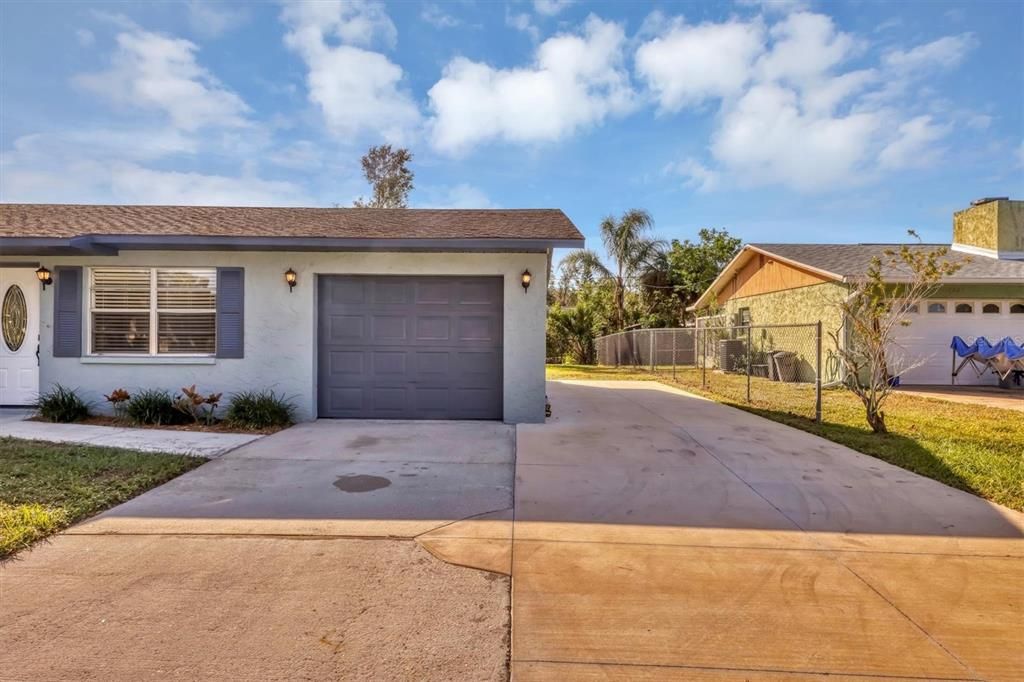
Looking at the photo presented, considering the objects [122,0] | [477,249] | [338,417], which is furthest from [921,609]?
[122,0]

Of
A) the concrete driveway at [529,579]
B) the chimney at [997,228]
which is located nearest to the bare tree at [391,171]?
the chimney at [997,228]

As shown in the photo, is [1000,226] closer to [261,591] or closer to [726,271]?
[726,271]

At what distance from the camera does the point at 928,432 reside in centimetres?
725

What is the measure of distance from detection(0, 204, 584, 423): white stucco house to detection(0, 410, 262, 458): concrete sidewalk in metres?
1.04

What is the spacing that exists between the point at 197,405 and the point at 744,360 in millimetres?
15988

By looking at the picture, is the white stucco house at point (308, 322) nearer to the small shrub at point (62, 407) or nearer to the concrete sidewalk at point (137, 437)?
the small shrub at point (62, 407)

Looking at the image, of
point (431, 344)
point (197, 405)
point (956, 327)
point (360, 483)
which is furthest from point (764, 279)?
point (197, 405)

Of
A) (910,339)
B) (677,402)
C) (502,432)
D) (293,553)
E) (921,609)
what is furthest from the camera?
(910,339)

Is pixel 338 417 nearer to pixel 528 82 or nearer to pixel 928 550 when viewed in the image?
pixel 928 550

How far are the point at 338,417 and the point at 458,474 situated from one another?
3936mm

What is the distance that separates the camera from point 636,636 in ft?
7.89

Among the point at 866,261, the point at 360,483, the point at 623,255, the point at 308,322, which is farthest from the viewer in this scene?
the point at 623,255

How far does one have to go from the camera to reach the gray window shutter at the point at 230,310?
320 inches

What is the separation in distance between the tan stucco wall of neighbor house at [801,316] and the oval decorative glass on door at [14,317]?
16118 millimetres
